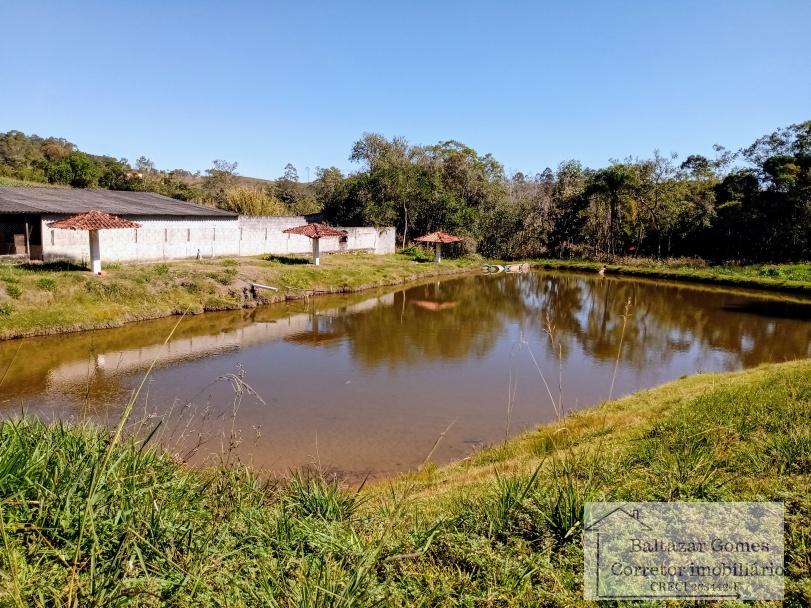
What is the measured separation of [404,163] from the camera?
39.0m

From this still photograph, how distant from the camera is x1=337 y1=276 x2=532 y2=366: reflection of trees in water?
14.0 m

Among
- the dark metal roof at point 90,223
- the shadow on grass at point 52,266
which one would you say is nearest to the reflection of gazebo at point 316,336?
the dark metal roof at point 90,223

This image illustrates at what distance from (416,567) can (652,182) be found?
125 ft

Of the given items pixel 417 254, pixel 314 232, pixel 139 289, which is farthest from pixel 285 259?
pixel 417 254

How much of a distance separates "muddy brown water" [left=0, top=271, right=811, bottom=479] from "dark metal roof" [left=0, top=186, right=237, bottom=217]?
285 inches

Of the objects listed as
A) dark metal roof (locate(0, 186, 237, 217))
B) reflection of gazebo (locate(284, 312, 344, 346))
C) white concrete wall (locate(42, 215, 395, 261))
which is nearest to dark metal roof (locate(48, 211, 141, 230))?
dark metal roof (locate(0, 186, 237, 217))

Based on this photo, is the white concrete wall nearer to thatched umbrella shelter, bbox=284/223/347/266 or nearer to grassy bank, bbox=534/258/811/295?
thatched umbrella shelter, bbox=284/223/347/266

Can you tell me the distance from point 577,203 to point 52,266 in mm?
32191

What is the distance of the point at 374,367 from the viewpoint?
12.4 m

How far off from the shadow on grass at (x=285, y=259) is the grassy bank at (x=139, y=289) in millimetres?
129

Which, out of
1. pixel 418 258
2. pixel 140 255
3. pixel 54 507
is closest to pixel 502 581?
pixel 54 507

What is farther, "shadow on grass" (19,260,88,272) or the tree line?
the tree line

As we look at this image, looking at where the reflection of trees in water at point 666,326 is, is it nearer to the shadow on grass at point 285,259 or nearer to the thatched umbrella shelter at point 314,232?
the thatched umbrella shelter at point 314,232

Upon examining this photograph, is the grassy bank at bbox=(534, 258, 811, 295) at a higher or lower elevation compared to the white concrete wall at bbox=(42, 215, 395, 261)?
lower
